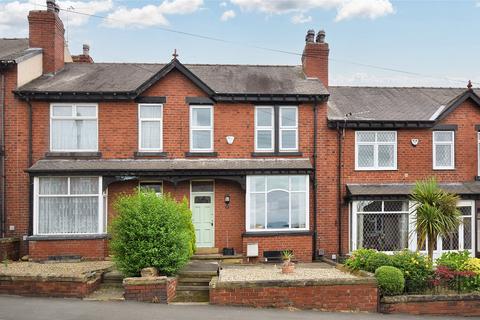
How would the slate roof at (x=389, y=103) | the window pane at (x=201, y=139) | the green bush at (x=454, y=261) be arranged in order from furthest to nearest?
1. the slate roof at (x=389, y=103)
2. the window pane at (x=201, y=139)
3. the green bush at (x=454, y=261)

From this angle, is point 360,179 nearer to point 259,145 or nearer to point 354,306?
point 259,145

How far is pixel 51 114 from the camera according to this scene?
18516mm

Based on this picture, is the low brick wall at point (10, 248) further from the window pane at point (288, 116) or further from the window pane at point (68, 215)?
the window pane at point (288, 116)

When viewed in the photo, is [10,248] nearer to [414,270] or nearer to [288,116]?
[288,116]

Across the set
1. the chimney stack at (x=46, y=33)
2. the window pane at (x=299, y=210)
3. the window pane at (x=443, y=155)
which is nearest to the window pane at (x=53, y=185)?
the chimney stack at (x=46, y=33)

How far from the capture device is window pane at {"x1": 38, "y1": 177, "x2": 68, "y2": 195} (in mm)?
17906

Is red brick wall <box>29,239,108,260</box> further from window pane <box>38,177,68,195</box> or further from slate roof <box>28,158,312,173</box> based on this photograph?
slate roof <box>28,158,312,173</box>

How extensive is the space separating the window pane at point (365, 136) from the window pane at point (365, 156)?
234 millimetres

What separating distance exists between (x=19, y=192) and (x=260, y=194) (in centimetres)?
859

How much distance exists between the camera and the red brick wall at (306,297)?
42.0 feet

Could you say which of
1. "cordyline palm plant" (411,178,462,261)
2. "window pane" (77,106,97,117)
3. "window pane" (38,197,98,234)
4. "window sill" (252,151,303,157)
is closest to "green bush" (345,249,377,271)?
"cordyline palm plant" (411,178,462,261)

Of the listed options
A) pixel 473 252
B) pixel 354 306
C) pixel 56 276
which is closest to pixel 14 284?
pixel 56 276

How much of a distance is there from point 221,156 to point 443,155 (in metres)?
8.67

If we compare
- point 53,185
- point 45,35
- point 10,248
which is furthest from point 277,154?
point 45,35
